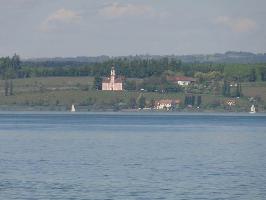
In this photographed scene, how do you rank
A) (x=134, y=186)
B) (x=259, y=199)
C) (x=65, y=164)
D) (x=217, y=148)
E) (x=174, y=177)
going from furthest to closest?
1. (x=217, y=148)
2. (x=65, y=164)
3. (x=174, y=177)
4. (x=134, y=186)
5. (x=259, y=199)

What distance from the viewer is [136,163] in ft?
185

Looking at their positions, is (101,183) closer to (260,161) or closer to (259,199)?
(259,199)

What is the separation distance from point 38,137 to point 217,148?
20.7 meters

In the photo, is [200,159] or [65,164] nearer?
[65,164]

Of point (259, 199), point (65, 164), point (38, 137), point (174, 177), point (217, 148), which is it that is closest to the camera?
point (259, 199)

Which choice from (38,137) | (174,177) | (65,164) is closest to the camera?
(174,177)

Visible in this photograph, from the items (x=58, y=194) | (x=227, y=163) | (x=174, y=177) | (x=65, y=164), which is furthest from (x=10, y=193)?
(x=227, y=163)

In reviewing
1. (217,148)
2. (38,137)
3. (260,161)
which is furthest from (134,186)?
(38,137)

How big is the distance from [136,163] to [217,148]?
15.0 meters

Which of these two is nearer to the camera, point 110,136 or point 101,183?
point 101,183

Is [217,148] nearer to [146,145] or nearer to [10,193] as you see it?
[146,145]

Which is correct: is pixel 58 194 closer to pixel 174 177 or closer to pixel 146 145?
pixel 174 177

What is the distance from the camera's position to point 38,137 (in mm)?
86875

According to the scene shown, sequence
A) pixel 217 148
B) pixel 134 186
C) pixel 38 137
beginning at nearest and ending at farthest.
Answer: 1. pixel 134 186
2. pixel 217 148
3. pixel 38 137
